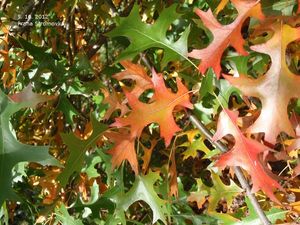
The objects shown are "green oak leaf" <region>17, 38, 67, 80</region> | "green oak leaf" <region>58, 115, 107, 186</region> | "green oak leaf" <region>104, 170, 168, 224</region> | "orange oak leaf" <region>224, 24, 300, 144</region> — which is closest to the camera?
"orange oak leaf" <region>224, 24, 300, 144</region>

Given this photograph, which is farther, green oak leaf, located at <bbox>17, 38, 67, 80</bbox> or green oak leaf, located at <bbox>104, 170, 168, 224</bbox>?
green oak leaf, located at <bbox>17, 38, 67, 80</bbox>

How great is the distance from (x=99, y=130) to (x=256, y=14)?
55 centimetres

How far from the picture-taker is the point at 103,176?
225cm

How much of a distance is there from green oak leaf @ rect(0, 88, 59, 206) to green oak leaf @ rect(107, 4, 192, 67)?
341 millimetres

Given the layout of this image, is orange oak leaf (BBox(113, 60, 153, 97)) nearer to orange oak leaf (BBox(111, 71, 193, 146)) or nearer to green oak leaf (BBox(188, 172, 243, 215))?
orange oak leaf (BBox(111, 71, 193, 146))

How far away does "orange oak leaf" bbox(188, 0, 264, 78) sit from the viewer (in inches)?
40.6

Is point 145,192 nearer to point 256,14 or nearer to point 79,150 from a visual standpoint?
point 79,150

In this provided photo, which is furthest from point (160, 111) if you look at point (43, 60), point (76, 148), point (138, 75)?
point (43, 60)

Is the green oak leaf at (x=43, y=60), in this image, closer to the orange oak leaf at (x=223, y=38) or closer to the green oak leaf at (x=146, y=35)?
the green oak leaf at (x=146, y=35)

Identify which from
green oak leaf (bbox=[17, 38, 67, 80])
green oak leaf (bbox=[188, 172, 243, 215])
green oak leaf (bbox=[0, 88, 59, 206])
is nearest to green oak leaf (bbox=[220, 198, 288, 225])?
green oak leaf (bbox=[188, 172, 243, 215])

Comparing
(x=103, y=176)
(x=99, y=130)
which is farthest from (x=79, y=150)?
(x=103, y=176)

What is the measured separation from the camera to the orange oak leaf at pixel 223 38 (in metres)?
1.03

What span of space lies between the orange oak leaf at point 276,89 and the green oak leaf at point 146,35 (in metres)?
0.35

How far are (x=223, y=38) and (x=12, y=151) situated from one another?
511 millimetres
